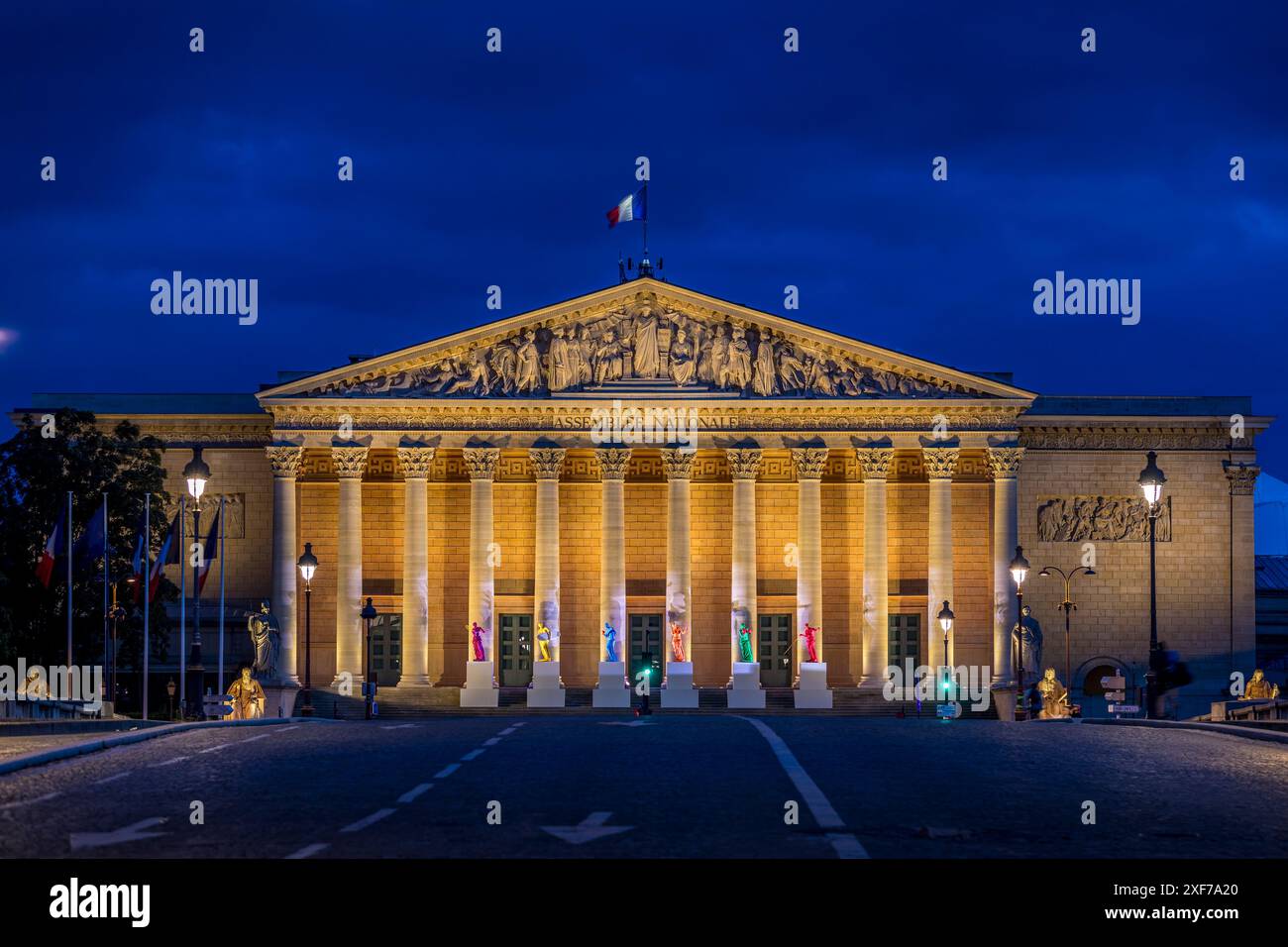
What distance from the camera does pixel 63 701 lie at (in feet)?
152

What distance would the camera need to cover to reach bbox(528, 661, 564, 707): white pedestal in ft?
226

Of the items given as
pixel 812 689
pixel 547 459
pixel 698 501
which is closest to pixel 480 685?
pixel 547 459

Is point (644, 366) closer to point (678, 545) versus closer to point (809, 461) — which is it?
point (678, 545)

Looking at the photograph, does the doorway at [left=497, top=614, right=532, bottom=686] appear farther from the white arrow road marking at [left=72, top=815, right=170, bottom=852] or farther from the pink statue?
the white arrow road marking at [left=72, top=815, right=170, bottom=852]

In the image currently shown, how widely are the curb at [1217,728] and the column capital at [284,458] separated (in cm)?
3952

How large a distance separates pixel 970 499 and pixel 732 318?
1319 cm

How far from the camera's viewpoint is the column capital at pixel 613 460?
71.0 m

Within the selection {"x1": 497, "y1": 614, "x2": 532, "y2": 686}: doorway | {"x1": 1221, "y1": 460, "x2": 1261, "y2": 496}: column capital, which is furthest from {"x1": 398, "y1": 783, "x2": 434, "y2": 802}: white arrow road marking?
{"x1": 1221, "y1": 460, "x2": 1261, "y2": 496}: column capital

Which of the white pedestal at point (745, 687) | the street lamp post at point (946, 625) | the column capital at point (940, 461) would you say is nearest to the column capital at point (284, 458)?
the white pedestal at point (745, 687)

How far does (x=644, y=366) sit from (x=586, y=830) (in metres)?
55.7

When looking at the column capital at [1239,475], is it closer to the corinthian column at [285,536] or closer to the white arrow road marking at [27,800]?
the corinthian column at [285,536]

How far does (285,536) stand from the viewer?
2810 inches
